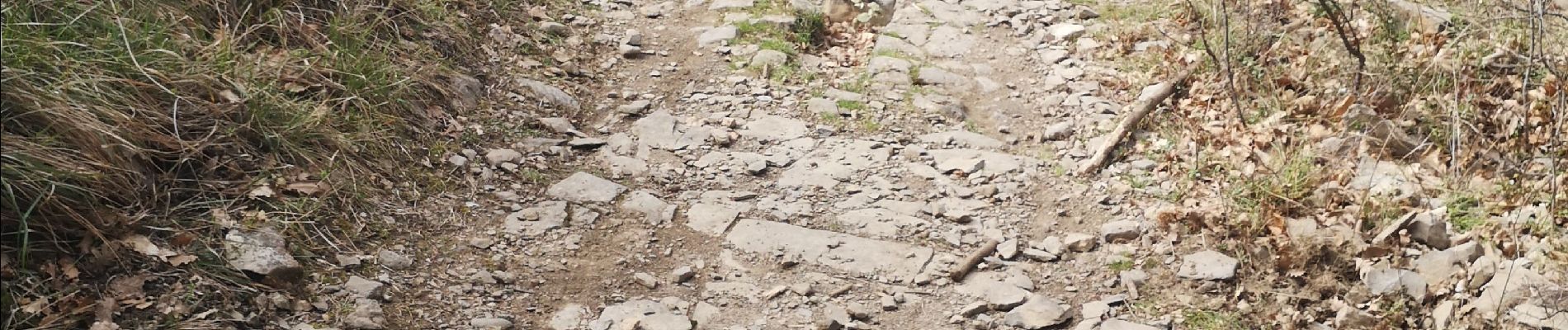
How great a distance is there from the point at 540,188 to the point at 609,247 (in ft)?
1.89

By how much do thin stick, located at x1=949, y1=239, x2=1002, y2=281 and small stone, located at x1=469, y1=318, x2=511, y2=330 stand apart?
5.15 feet

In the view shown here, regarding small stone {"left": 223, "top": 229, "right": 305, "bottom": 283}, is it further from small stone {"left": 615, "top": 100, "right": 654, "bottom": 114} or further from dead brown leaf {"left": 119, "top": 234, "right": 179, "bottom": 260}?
small stone {"left": 615, "top": 100, "right": 654, "bottom": 114}

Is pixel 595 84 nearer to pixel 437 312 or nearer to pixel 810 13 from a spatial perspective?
pixel 810 13

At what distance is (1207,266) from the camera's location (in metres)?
4.07

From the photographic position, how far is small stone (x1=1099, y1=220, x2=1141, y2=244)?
Answer: 4.35 meters

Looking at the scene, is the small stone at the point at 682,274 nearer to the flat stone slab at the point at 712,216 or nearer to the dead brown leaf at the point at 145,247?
the flat stone slab at the point at 712,216

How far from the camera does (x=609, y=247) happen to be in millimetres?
4254

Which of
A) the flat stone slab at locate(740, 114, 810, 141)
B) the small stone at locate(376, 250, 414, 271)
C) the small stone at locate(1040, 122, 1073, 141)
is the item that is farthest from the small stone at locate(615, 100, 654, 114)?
the small stone at locate(1040, 122, 1073, 141)

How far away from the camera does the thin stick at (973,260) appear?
4.12 metres

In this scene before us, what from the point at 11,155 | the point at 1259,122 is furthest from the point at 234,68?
the point at 1259,122

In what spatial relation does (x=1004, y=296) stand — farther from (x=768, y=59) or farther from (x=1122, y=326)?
(x=768, y=59)

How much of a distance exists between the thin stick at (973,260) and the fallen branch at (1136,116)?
79 centimetres

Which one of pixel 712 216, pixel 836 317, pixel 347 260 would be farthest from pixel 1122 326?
pixel 347 260

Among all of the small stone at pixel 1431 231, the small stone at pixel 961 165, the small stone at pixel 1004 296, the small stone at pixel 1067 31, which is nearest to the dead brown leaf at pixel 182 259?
the small stone at pixel 1004 296
